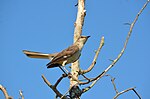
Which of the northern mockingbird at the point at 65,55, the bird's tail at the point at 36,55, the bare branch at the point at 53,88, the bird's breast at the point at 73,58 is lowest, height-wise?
the bare branch at the point at 53,88

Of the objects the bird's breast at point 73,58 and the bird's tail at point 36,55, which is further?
the bird's tail at point 36,55

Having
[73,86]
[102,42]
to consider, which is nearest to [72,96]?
[73,86]

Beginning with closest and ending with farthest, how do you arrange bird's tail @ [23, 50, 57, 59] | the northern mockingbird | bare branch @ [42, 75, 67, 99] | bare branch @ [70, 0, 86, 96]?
bare branch @ [42, 75, 67, 99] < bare branch @ [70, 0, 86, 96] < the northern mockingbird < bird's tail @ [23, 50, 57, 59]

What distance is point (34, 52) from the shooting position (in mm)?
4840

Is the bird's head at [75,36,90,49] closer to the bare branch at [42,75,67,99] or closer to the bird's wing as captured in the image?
the bird's wing

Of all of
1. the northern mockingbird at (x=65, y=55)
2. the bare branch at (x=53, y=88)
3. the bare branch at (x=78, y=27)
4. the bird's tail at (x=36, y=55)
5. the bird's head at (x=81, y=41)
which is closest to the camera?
the bare branch at (x=53, y=88)

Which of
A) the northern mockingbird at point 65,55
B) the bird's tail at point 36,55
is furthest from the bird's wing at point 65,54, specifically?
the bird's tail at point 36,55

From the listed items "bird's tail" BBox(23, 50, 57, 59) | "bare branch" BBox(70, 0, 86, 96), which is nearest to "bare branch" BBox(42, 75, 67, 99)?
"bare branch" BBox(70, 0, 86, 96)

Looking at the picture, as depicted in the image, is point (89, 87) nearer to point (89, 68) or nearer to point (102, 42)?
point (89, 68)

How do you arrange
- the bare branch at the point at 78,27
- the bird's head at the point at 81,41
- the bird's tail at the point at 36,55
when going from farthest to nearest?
the bird's tail at the point at 36,55 < the bird's head at the point at 81,41 < the bare branch at the point at 78,27

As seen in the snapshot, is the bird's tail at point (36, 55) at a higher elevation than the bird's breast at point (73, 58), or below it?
higher

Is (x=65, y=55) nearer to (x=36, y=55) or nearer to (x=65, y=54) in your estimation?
(x=65, y=54)

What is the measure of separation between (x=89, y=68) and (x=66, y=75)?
0.34 meters

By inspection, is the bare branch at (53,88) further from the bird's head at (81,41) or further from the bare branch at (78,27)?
the bird's head at (81,41)
